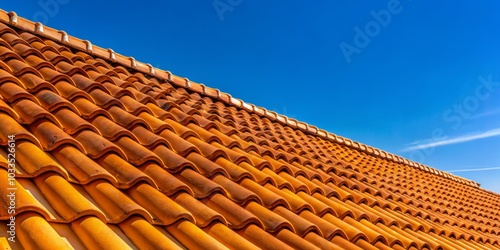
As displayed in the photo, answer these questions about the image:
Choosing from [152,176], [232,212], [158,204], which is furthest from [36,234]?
[232,212]

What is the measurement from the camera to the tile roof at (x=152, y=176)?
1885 millimetres

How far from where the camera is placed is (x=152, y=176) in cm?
245

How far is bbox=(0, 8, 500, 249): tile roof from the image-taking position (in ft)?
6.18

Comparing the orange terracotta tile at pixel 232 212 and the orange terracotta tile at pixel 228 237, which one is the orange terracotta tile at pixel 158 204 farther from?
the orange terracotta tile at pixel 232 212

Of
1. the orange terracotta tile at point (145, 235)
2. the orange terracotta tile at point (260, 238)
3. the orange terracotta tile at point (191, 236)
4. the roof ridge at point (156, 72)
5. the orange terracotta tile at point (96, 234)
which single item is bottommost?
the orange terracotta tile at point (96, 234)

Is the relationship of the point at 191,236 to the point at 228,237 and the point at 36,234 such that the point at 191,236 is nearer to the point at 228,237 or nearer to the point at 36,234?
the point at 228,237

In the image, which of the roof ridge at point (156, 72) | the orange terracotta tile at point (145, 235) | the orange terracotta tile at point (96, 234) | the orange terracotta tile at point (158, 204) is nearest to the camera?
the orange terracotta tile at point (96, 234)

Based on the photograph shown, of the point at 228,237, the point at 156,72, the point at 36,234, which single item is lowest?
the point at 36,234

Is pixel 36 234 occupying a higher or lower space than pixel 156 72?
lower

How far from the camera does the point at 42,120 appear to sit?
2451mm

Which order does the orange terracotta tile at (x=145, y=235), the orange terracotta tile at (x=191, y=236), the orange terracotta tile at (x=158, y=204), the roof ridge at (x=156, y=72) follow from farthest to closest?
the roof ridge at (x=156, y=72) → the orange terracotta tile at (x=158, y=204) → the orange terracotta tile at (x=191, y=236) → the orange terracotta tile at (x=145, y=235)

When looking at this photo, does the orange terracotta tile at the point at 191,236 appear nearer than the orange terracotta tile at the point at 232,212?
Yes

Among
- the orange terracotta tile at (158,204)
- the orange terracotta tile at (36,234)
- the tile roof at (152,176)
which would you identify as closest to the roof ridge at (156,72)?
the tile roof at (152,176)

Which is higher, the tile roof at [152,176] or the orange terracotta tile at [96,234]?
the tile roof at [152,176]
